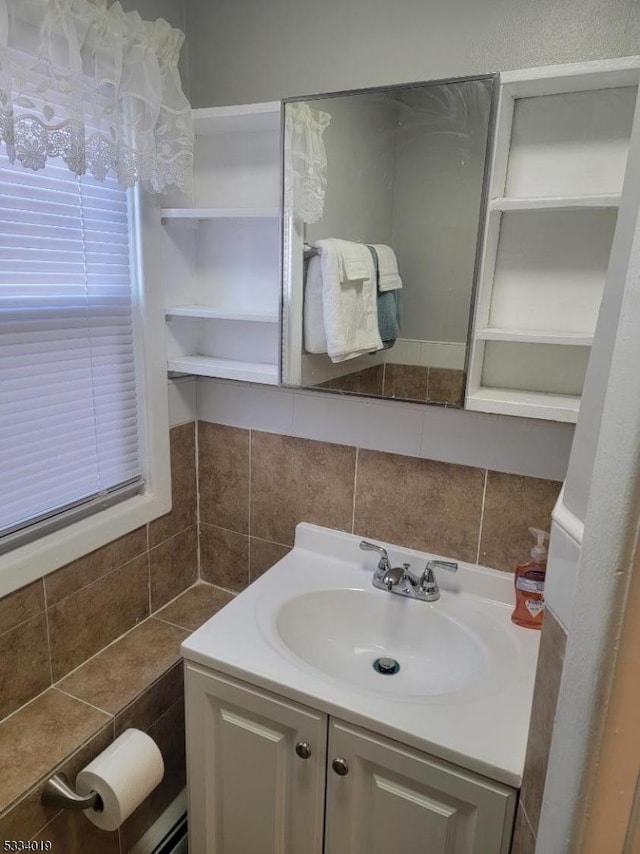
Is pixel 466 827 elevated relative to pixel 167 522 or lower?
lower

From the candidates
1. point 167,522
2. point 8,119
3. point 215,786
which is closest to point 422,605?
point 215,786

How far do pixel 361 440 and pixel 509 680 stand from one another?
664 mm

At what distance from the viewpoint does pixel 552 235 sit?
3.83ft

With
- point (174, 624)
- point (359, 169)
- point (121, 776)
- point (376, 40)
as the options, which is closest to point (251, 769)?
point (121, 776)

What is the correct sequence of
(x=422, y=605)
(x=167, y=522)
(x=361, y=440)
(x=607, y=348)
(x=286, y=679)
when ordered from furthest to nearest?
(x=167, y=522), (x=361, y=440), (x=422, y=605), (x=286, y=679), (x=607, y=348)

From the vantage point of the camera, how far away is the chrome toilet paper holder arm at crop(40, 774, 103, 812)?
111 cm

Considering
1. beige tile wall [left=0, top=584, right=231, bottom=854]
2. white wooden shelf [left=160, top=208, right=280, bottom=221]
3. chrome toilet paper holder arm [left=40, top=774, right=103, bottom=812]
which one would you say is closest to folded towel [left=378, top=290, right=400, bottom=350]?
white wooden shelf [left=160, top=208, right=280, bottom=221]

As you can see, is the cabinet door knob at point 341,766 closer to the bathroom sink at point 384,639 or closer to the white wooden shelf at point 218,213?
the bathroom sink at point 384,639

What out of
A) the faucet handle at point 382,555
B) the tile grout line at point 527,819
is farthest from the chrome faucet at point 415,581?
the tile grout line at point 527,819

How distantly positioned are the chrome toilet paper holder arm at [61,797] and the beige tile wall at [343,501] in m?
0.74

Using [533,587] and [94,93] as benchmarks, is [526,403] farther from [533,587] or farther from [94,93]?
[94,93]

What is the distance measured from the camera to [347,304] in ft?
4.41

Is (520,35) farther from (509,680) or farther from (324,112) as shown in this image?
(509,680)

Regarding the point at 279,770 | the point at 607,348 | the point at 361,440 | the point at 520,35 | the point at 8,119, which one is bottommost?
the point at 279,770
